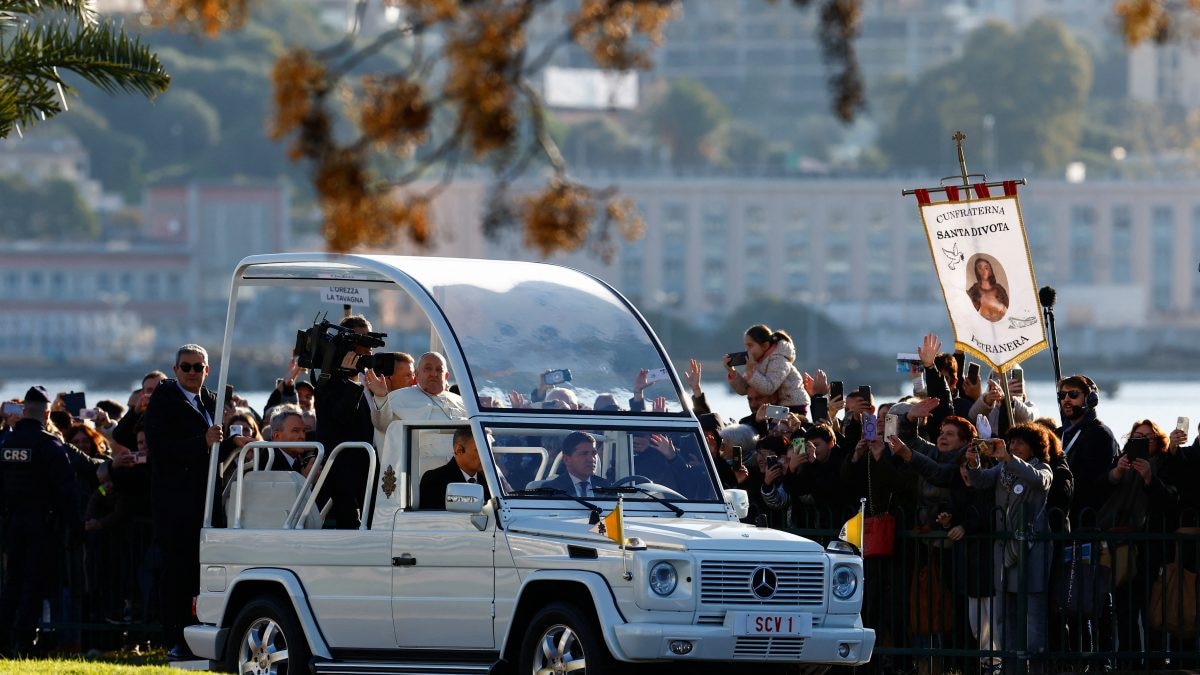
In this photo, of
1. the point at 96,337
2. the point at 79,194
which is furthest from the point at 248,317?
the point at 79,194

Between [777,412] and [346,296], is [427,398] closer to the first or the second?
[346,296]

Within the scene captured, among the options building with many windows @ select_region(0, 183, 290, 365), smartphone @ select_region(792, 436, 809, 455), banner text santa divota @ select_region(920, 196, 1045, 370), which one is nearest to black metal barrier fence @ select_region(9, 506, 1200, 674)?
smartphone @ select_region(792, 436, 809, 455)

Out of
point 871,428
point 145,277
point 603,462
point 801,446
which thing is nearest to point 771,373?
point 801,446

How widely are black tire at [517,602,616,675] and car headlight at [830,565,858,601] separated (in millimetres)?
1001

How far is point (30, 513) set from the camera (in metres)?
14.4

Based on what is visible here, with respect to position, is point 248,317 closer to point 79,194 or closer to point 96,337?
point 96,337

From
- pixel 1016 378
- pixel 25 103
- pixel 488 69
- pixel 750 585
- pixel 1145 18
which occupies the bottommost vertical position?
pixel 750 585

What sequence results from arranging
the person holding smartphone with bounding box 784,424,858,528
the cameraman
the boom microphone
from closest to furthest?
the cameraman < the person holding smartphone with bounding box 784,424,858,528 < the boom microphone

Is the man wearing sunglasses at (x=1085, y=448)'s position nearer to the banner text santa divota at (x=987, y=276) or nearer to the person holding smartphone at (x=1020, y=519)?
the person holding smartphone at (x=1020, y=519)

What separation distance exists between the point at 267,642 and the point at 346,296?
1736mm

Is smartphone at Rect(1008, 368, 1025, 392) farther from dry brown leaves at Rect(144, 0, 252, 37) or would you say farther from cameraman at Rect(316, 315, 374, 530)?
dry brown leaves at Rect(144, 0, 252, 37)

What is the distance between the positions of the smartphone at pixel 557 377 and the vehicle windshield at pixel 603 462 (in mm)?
268

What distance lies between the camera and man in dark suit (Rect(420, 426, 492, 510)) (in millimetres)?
11039

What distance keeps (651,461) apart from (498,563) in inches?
36.4
